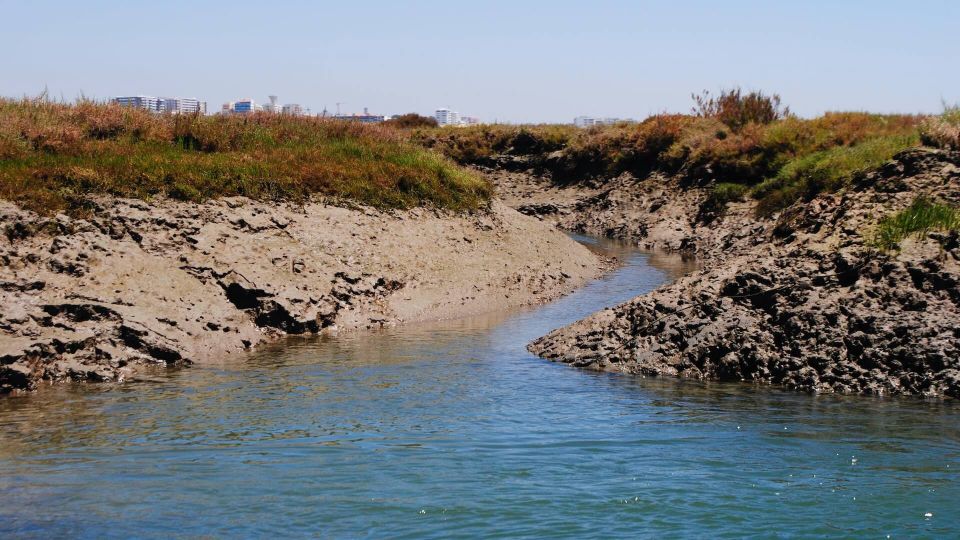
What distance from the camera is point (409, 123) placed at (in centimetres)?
7181

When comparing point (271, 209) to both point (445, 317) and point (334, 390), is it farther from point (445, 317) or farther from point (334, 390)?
point (334, 390)

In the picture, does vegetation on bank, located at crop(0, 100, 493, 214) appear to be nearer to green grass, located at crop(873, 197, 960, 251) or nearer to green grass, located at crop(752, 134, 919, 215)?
green grass, located at crop(752, 134, 919, 215)

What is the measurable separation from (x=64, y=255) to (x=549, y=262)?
14.5 m

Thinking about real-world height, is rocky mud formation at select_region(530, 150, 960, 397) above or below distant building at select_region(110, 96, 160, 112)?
below

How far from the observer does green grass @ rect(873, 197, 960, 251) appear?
51.8 feet

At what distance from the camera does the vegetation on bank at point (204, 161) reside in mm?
19891

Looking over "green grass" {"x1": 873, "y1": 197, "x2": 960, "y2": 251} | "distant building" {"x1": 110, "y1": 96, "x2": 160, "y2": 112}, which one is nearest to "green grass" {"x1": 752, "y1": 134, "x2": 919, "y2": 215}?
"green grass" {"x1": 873, "y1": 197, "x2": 960, "y2": 251}

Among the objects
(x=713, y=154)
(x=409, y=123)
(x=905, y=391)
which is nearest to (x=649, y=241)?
(x=713, y=154)

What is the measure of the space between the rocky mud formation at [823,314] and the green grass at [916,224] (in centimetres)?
21

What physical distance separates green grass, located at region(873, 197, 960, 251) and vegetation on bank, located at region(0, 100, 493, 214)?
533 inches

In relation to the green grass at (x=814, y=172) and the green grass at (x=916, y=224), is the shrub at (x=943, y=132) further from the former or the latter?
the green grass at (x=814, y=172)

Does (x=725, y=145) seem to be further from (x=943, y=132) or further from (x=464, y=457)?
(x=464, y=457)

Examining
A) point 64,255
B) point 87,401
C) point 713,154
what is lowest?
point 87,401

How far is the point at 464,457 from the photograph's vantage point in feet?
35.4
